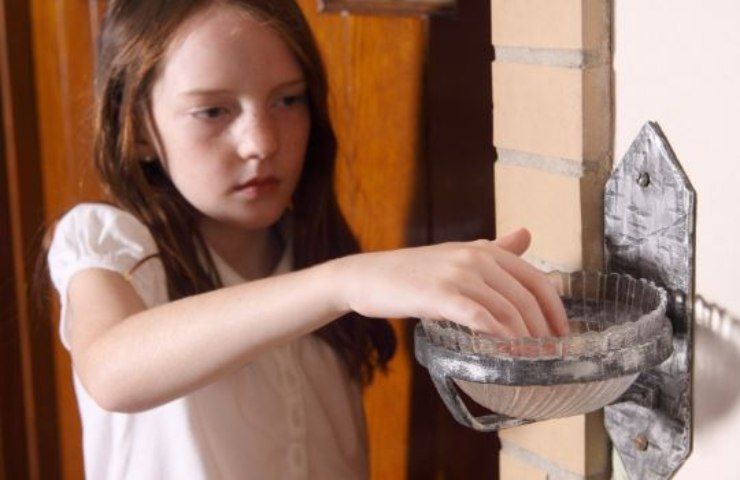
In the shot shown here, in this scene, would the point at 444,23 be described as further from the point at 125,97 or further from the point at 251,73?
the point at 125,97

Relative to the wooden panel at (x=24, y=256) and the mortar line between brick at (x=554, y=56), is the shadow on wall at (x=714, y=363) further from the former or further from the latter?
the wooden panel at (x=24, y=256)

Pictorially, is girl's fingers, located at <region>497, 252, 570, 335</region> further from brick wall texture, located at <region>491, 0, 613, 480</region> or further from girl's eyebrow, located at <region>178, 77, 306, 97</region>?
girl's eyebrow, located at <region>178, 77, 306, 97</region>

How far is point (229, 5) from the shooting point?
1164 millimetres

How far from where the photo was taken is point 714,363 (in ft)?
2.74

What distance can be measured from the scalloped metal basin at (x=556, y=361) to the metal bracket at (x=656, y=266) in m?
0.02

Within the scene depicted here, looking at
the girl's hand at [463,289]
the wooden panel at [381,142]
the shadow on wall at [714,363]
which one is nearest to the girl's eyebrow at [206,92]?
the wooden panel at [381,142]

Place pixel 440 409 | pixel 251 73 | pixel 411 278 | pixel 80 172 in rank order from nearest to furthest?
pixel 411 278 → pixel 251 73 → pixel 440 409 → pixel 80 172

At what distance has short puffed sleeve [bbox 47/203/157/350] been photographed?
117cm

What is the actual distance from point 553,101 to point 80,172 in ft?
2.95

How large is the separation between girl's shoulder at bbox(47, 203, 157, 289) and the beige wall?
54 cm

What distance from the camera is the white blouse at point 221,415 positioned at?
1208mm

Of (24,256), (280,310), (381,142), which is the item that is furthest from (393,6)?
(24,256)

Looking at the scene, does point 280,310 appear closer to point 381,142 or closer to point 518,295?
point 518,295

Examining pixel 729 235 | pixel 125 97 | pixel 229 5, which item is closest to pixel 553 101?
pixel 729 235
